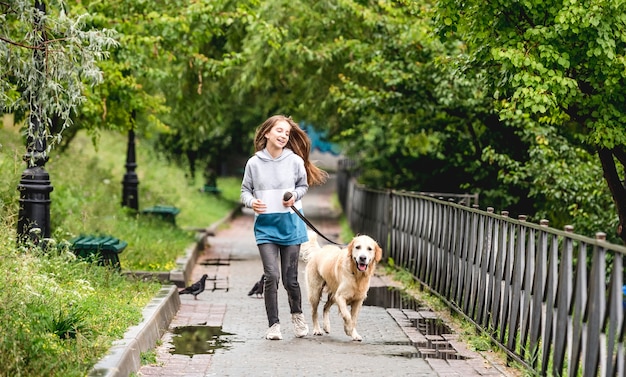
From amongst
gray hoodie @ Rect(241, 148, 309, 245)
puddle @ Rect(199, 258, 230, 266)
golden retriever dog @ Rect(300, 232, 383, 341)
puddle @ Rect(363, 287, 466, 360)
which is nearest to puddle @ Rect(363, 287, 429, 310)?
puddle @ Rect(363, 287, 466, 360)

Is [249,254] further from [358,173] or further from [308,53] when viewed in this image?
[358,173]

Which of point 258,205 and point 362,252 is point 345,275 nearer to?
point 362,252

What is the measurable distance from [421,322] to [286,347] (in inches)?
89.5

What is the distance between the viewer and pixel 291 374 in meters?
7.99

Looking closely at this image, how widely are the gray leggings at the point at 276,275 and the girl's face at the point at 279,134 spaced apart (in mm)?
940

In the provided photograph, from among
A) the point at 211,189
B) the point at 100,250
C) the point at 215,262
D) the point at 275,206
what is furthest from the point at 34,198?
the point at 211,189

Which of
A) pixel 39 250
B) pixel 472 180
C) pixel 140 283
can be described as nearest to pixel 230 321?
pixel 140 283

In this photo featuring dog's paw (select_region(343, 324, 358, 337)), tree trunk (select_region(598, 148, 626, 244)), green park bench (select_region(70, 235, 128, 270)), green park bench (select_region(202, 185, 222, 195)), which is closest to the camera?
dog's paw (select_region(343, 324, 358, 337))

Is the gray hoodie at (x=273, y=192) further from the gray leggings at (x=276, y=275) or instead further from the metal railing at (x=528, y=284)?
the metal railing at (x=528, y=284)

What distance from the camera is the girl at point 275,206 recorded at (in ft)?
31.9

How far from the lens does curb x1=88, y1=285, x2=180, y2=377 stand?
7018 mm

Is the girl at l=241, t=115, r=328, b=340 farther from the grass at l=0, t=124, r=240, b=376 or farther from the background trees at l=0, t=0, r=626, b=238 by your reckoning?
the background trees at l=0, t=0, r=626, b=238

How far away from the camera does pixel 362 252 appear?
961 centimetres

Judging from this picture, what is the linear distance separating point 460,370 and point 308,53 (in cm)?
1282
